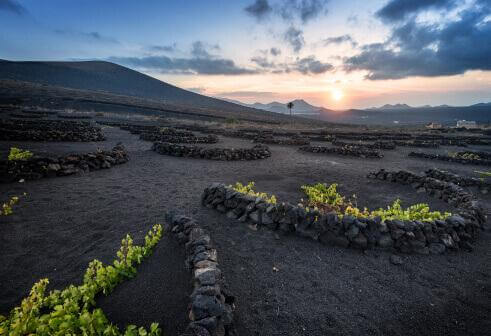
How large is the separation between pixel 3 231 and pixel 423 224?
1136 cm

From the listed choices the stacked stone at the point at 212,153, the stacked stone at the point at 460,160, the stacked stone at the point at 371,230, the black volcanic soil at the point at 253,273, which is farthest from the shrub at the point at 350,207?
the stacked stone at the point at 460,160

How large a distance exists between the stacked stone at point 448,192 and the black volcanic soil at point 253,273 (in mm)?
555

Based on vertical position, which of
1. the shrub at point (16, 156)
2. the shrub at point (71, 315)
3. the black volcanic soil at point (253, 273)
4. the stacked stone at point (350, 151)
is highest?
the shrub at point (16, 156)

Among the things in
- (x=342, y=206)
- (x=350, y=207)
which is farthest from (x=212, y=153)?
(x=350, y=207)

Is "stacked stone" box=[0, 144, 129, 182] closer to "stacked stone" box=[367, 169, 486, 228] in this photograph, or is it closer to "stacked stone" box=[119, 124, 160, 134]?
"stacked stone" box=[367, 169, 486, 228]

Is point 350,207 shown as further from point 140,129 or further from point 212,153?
point 140,129

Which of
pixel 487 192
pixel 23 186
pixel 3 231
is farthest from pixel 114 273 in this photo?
pixel 487 192

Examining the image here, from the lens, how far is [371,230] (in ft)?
23.4

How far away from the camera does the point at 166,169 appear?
15508 millimetres

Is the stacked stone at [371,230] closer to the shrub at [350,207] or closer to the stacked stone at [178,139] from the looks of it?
the shrub at [350,207]

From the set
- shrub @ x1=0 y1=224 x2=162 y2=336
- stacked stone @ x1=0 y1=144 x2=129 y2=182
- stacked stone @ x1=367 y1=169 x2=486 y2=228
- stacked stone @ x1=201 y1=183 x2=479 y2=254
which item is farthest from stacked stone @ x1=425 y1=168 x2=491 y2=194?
stacked stone @ x1=0 y1=144 x2=129 y2=182

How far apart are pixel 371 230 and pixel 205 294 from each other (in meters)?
4.97

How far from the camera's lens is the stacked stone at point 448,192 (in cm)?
838

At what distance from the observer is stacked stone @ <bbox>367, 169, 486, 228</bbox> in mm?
8383
